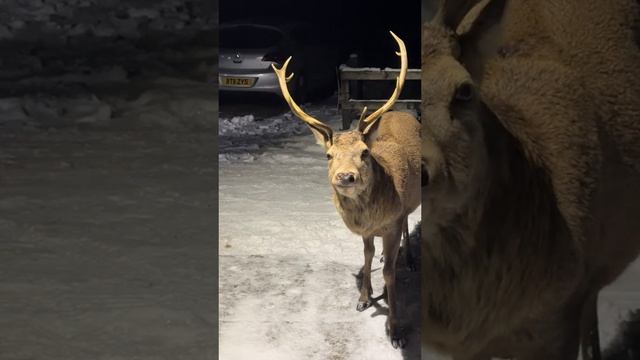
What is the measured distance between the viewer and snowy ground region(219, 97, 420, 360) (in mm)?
2148

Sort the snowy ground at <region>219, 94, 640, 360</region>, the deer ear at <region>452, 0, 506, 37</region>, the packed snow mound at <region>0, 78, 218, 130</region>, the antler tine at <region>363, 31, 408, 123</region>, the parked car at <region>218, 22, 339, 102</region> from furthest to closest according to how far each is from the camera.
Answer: the packed snow mound at <region>0, 78, 218, 130</region>
the parked car at <region>218, 22, 339, 102</region>
the snowy ground at <region>219, 94, 640, 360</region>
the antler tine at <region>363, 31, 408, 123</region>
the deer ear at <region>452, 0, 506, 37</region>

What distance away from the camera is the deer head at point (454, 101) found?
1328 mm

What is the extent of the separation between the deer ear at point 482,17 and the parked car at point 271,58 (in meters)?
1.06

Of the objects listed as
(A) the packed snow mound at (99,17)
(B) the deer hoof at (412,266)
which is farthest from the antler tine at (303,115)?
(A) the packed snow mound at (99,17)

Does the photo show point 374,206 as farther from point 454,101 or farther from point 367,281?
point 454,101

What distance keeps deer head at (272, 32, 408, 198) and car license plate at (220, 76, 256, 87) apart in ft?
1.20

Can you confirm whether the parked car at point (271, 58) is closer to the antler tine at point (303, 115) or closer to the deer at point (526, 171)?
the antler tine at point (303, 115)

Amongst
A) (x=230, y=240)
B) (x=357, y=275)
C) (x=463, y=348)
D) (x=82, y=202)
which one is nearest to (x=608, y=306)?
(x=463, y=348)

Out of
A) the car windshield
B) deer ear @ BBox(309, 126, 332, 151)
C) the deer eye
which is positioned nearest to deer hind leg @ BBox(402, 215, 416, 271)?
deer ear @ BBox(309, 126, 332, 151)

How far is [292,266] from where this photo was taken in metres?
2.64

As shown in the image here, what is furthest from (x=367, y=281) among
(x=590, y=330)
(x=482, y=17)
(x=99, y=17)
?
(x=99, y=17)

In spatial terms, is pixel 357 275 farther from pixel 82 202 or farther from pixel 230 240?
pixel 82 202

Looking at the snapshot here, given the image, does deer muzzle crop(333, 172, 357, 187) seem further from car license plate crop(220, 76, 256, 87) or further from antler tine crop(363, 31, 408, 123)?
car license plate crop(220, 76, 256, 87)

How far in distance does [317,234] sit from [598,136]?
1614 mm
